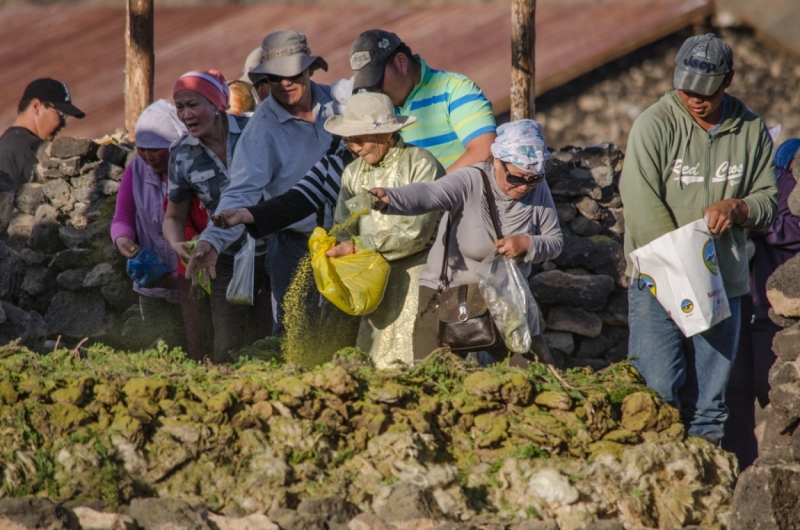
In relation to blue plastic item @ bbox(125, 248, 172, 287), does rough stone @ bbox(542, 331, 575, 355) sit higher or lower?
lower

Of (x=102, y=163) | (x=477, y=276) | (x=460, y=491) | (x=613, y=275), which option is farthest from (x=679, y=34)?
(x=460, y=491)

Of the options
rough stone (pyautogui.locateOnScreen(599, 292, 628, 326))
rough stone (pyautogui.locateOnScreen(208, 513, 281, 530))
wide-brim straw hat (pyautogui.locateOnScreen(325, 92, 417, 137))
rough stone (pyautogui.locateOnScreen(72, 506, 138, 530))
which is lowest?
rough stone (pyautogui.locateOnScreen(599, 292, 628, 326))

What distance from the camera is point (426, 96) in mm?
5332

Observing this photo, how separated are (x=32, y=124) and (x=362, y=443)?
4480 mm

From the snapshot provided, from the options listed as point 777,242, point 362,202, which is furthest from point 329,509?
point 777,242

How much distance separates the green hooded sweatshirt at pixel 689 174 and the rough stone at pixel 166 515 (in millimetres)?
2217

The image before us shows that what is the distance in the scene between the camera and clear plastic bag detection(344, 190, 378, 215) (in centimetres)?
441

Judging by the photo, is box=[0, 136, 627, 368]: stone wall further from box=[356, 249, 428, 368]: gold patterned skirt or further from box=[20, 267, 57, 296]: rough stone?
box=[356, 249, 428, 368]: gold patterned skirt

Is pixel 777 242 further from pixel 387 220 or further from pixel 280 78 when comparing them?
pixel 280 78

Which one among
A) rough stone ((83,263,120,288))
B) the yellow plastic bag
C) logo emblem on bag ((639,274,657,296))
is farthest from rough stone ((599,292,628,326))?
rough stone ((83,263,120,288))

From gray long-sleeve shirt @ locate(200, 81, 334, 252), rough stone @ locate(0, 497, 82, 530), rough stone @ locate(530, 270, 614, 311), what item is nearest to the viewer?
rough stone @ locate(0, 497, 82, 530)

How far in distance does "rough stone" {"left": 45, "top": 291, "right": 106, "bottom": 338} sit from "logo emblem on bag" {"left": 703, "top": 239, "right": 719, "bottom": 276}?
428cm

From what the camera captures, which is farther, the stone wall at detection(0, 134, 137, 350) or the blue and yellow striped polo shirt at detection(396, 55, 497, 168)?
the stone wall at detection(0, 134, 137, 350)

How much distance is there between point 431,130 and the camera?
17.6 feet
